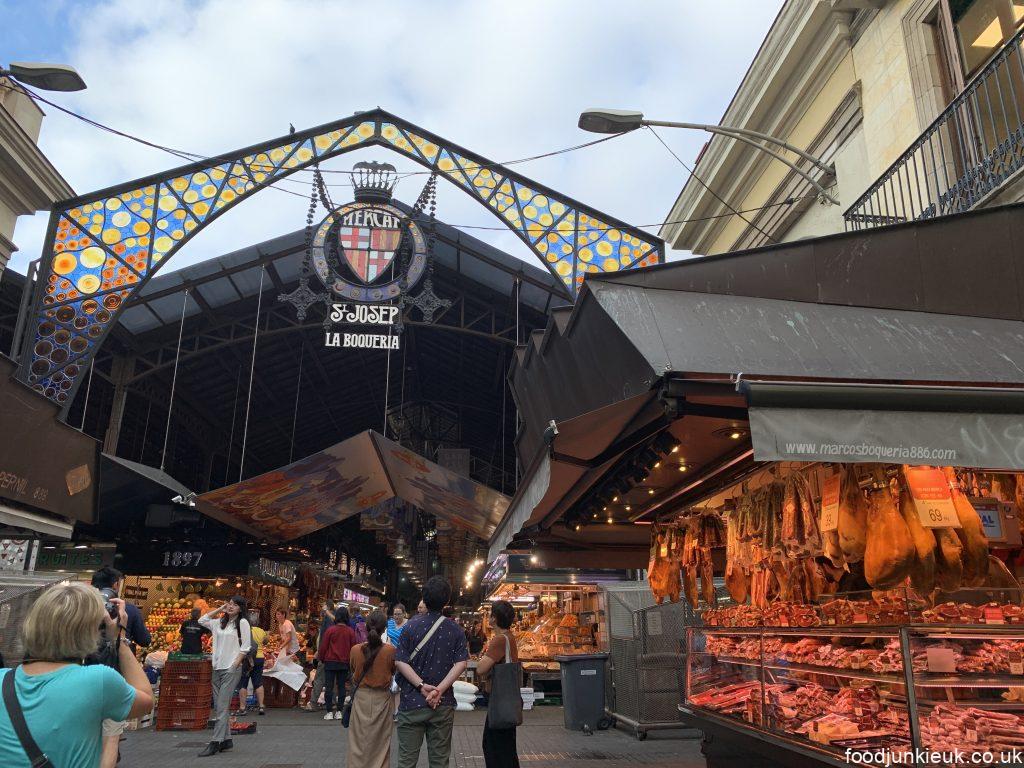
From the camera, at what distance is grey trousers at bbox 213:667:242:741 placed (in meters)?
8.00

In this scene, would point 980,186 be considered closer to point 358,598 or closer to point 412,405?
point 412,405

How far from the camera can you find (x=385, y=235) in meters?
13.2

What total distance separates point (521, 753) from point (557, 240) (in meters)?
7.19

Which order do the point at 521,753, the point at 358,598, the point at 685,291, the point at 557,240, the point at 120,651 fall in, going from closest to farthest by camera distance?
the point at 120,651, the point at 685,291, the point at 521,753, the point at 557,240, the point at 358,598

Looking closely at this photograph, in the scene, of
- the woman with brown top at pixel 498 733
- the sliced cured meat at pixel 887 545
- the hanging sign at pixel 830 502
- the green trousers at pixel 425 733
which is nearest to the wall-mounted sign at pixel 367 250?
the woman with brown top at pixel 498 733

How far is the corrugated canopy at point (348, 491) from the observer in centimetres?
1397

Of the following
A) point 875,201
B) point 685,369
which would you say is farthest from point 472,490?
point 685,369

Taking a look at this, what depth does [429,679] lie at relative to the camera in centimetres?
528

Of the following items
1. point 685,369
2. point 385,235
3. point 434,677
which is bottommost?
point 434,677

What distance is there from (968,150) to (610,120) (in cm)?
402

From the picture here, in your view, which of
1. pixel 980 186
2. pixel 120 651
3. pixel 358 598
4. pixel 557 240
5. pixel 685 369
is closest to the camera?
pixel 120 651

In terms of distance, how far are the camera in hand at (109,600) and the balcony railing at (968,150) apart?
22.8 ft

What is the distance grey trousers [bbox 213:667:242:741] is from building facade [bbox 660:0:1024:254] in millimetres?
8999

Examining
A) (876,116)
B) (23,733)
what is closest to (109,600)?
(23,733)
